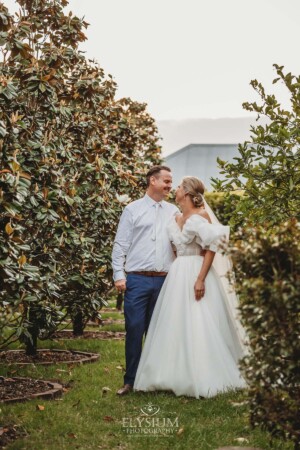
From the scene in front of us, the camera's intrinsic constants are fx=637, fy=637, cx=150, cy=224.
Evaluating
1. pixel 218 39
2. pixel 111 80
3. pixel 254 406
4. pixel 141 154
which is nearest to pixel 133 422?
pixel 254 406

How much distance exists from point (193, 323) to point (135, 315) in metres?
0.61

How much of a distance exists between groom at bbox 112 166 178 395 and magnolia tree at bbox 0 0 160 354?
670 mm

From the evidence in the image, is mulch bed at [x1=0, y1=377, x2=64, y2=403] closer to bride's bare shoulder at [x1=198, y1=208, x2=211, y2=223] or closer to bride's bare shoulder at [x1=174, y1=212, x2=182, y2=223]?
bride's bare shoulder at [x1=174, y1=212, x2=182, y2=223]

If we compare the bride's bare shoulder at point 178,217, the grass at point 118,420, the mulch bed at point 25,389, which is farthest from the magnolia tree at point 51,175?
the bride's bare shoulder at point 178,217

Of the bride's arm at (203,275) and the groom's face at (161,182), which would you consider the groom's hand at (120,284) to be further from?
the groom's face at (161,182)

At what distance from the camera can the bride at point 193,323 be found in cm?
627

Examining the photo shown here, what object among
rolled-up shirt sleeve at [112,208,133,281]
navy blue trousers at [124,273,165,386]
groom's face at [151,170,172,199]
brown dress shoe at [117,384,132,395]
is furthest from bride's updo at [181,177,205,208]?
brown dress shoe at [117,384,132,395]

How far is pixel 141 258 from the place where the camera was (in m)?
6.70

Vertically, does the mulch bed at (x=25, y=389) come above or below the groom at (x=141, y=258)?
below

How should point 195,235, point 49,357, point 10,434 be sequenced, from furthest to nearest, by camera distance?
point 49,357 → point 195,235 → point 10,434

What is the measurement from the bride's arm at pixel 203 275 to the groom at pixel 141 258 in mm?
426

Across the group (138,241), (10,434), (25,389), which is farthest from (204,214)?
(10,434)

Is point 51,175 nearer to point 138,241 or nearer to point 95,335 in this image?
point 138,241

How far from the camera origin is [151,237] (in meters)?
6.80
